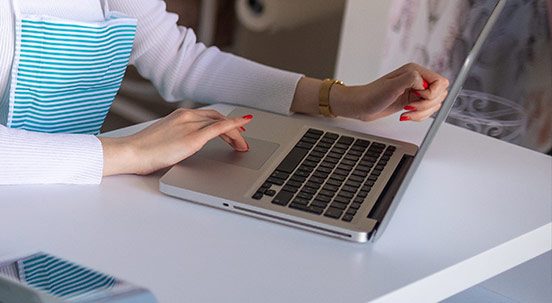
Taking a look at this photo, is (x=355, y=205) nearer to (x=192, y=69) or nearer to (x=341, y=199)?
(x=341, y=199)

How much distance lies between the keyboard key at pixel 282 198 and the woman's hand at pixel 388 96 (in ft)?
1.04

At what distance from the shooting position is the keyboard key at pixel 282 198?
1218 millimetres

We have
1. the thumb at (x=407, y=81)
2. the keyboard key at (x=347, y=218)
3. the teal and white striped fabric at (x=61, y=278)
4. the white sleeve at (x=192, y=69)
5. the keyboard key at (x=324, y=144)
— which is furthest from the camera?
the white sleeve at (x=192, y=69)

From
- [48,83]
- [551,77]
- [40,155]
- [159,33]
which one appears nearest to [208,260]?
[40,155]

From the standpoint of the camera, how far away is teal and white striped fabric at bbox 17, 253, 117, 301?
83 cm

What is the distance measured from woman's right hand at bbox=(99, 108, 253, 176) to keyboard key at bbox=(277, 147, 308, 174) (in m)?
0.07

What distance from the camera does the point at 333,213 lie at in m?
1.20

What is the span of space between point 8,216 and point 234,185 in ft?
0.86

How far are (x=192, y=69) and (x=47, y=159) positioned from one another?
0.49m

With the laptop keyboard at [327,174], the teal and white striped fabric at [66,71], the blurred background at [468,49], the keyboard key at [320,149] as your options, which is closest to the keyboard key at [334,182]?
the laptop keyboard at [327,174]

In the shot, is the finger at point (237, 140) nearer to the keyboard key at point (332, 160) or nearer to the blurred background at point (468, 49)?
the keyboard key at point (332, 160)

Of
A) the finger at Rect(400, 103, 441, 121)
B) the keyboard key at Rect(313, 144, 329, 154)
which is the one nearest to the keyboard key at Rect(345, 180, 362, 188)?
the keyboard key at Rect(313, 144, 329, 154)

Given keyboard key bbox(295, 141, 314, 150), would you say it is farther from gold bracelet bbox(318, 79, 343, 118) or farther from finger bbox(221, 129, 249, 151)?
gold bracelet bbox(318, 79, 343, 118)

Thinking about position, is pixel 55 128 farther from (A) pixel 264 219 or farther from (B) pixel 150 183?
(A) pixel 264 219
